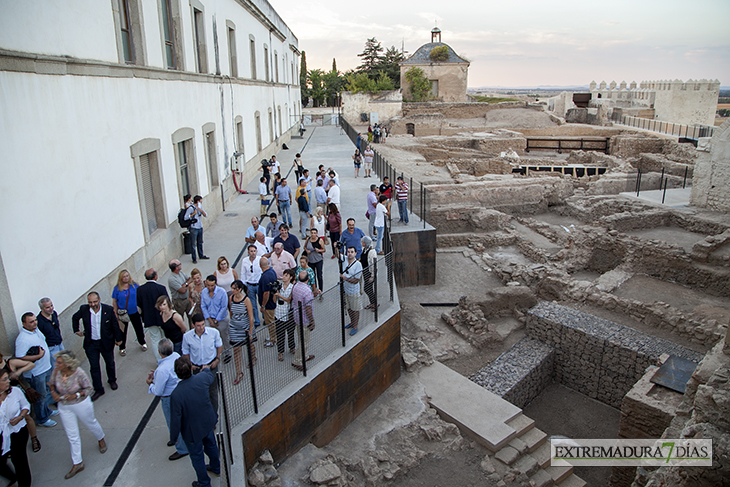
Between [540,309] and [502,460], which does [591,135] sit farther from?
[502,460]

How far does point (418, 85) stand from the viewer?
2112 inches

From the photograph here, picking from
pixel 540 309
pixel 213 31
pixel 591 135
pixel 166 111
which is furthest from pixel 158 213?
pixel 591 135

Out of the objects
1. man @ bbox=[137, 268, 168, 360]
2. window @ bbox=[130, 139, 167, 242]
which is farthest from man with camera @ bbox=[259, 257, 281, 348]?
window @ bbox=[130, 139, 167, 242]

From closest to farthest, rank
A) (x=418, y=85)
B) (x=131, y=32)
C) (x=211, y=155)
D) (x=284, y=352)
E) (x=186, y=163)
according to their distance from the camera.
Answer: (x=284, y=352), (x=131, y=32), (x=186, y=163), (x=211, y=155), (x=418, y=85)

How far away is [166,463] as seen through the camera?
5.41 meters

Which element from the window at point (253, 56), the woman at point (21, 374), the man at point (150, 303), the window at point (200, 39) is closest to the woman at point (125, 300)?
the man at point (150, 303)

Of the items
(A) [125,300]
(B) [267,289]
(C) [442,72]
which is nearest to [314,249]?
(B) [267,289]

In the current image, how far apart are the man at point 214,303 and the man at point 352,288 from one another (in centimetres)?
185

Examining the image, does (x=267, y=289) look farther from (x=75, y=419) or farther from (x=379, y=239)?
(x=379, y=239)

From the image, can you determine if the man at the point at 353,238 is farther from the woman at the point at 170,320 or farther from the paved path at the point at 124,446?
the paved path at the point at 124,446

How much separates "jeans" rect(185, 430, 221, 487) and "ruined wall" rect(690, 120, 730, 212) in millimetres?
18683

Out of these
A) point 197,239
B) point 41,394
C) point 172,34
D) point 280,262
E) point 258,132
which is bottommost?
point 41,394

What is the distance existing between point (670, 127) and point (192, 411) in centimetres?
3892

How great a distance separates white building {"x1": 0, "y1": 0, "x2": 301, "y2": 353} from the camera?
19.7 feet
